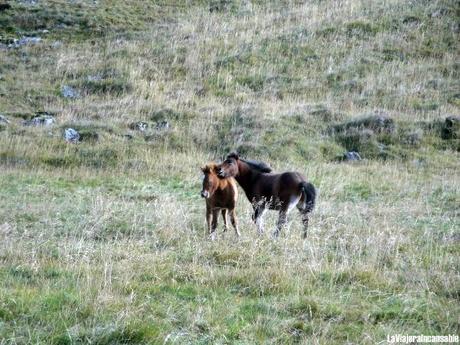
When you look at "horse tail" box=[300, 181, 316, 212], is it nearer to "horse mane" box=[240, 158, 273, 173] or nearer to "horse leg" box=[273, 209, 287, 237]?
"horse leg" box=[273, 209, 287, 237]

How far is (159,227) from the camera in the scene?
9.52 meters

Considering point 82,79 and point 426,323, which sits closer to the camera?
point 426,323

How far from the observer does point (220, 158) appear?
1806cm

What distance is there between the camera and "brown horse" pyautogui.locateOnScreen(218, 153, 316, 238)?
396 inches

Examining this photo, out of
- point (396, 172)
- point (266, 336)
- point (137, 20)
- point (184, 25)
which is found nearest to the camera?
point (266, 336)

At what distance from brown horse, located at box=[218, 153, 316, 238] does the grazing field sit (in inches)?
15.9

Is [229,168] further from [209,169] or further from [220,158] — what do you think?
[220,158]

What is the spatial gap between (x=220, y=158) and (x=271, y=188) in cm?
761

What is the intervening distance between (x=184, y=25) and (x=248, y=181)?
21867mm

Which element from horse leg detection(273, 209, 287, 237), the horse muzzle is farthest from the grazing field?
the horse muzzle

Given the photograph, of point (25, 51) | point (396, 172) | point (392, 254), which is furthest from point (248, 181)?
point (25, 51)

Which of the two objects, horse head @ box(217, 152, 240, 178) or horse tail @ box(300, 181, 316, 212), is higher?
horse head @ box(217, 152, 240, 178)

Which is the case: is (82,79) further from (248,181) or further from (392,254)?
(392,254)

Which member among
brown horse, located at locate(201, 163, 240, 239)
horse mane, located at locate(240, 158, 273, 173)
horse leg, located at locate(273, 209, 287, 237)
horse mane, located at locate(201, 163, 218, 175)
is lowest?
horse leg, located at locate(273, 209, 287, 237)
